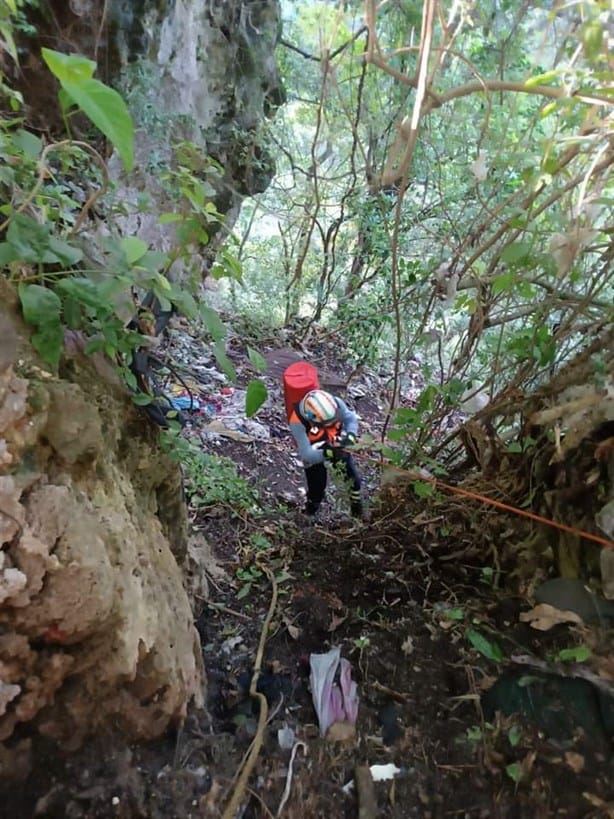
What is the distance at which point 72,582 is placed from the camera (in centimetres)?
136

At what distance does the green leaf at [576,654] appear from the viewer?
167 cm

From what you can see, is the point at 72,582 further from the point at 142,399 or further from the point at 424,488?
the point at 424,488

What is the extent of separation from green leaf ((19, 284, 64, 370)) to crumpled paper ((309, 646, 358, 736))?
134 centimetres

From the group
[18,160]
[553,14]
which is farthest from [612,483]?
[18,160]

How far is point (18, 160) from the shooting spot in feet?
5.19

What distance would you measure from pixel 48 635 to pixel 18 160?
1.24 m

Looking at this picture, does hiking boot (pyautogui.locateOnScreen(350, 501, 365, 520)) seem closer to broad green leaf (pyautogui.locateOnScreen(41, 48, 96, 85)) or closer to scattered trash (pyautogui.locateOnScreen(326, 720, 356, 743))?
scattered trash (pyautogui.locateOnScreen(326, 720, 356, 743))

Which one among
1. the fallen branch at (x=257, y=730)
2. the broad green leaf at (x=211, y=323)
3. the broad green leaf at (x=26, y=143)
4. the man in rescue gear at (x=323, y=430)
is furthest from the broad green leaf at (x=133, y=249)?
the man in rescue gear at (x=323, y=430)

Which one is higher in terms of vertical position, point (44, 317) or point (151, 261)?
point (151, 261)

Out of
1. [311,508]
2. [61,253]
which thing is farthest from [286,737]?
[311,508]

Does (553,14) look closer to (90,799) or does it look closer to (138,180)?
(90,799)

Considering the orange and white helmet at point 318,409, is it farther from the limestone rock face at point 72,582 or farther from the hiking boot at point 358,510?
the limestone rock face at point 72,582

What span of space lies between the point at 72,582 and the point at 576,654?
1.40m

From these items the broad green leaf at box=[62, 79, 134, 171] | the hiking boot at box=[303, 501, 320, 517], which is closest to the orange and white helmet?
the hiking boot at box=[303, 501, 320, 517]
